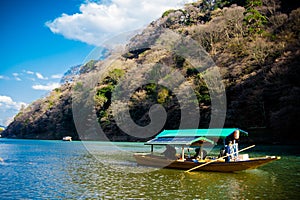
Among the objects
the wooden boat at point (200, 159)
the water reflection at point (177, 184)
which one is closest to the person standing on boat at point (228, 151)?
the wooden boat at point (200, 159)

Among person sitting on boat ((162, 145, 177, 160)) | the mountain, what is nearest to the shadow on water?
person sitting on boat ((162, 145, 177, 160))

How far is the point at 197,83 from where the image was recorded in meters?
57.7

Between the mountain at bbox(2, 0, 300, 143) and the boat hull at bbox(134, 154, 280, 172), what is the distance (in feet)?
→ 71.6

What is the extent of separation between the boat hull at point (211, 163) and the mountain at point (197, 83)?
21.8 metres

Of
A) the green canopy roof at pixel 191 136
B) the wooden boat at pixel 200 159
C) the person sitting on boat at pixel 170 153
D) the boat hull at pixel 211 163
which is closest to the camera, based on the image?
the boat hull at pixel 211 163

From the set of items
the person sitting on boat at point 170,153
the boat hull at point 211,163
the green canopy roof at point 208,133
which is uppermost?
the green canopy roof at point 208,133

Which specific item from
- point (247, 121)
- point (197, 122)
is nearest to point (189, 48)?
point (197, 122)

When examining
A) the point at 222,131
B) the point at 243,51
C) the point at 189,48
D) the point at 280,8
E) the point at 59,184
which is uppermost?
the point at 280,8

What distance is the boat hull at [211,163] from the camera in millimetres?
18125

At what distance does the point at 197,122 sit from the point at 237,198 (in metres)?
42.3

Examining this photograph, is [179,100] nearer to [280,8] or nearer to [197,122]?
[197,122]

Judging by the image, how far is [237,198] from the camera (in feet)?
42.0

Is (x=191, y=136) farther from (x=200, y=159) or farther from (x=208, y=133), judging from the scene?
(x=200, y=159)

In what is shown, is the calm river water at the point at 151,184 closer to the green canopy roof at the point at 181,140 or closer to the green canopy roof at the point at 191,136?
the green canopy roof at the point at 181,140
